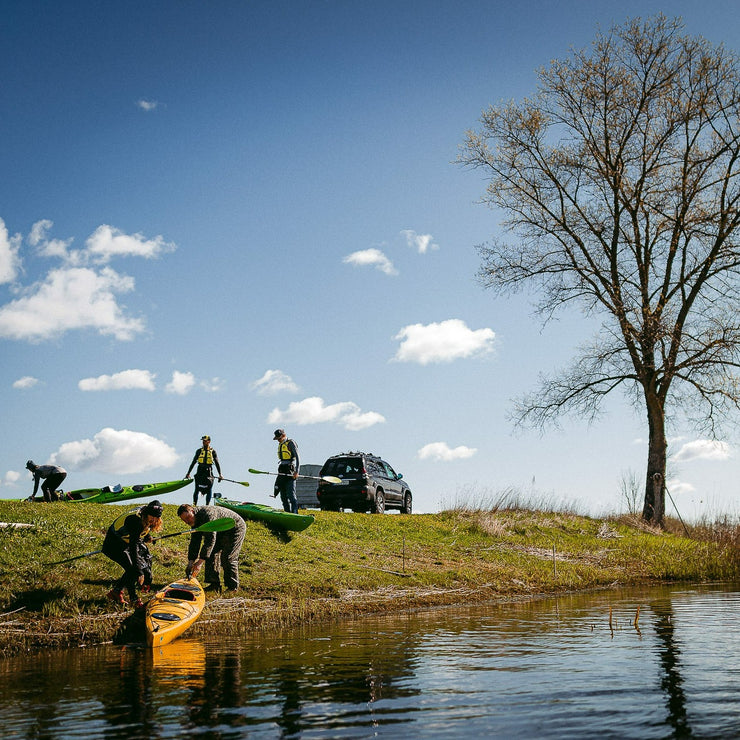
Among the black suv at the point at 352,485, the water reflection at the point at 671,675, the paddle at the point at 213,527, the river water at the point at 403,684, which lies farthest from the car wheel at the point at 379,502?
the water reflection at the point at 671,675

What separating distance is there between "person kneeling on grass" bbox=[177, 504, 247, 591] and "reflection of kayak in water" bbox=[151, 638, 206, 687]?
198cm

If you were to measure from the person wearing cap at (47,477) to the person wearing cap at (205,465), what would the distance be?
3212 mm

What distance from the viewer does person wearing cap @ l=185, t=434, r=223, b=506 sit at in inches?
774

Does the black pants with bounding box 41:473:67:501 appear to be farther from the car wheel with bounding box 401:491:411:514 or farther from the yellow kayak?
the car wheel with bounding box 401:491:411:514

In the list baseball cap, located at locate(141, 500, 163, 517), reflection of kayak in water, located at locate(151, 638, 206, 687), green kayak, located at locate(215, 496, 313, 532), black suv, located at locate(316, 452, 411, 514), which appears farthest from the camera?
black suv, located at locate(316, 452, 411, 514)

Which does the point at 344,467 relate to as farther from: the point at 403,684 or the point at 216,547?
the point at 403,684

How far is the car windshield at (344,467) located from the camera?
937 inches

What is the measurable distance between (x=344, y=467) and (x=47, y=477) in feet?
28.2

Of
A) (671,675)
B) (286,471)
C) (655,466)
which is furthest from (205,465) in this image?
(655,466)

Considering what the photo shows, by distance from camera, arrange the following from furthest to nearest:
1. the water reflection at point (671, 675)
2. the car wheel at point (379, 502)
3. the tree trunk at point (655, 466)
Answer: the tree trunk at point (655, 466)
the car wheel at point (379, 502)
the water reflection at point (671, 675)

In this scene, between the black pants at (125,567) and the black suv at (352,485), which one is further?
the black suv at (352,485)

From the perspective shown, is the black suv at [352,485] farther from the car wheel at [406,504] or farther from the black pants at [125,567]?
the black pants at [125,567]

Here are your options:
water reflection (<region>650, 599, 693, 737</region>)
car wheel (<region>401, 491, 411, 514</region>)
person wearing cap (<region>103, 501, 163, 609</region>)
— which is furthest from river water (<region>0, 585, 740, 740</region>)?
car wheel (<region>401, 491, 411, 514</region>)

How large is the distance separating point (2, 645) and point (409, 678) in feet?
21.1
